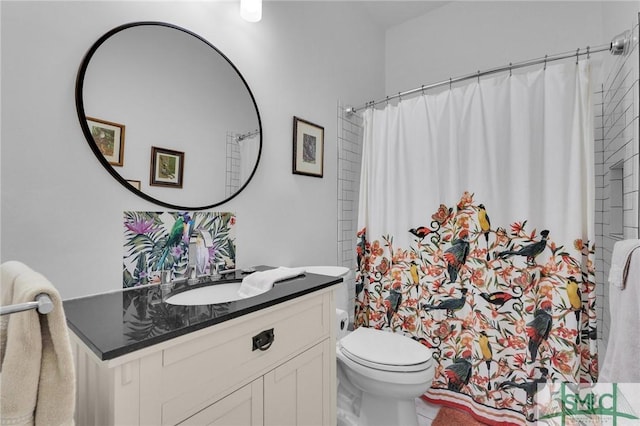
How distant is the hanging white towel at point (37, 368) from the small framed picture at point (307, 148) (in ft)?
4.40

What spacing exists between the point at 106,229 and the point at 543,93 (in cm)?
207

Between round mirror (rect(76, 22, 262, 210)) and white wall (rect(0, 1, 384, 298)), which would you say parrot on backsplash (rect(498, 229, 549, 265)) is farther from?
round mirror (rect(76, 22, 262, 210))

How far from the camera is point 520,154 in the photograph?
1.59 m

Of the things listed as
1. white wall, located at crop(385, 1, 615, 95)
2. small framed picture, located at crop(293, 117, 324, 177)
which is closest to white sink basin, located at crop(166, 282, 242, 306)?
small framed picture, located at crop(293, 117, 324, 177)

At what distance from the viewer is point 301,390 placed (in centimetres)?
107

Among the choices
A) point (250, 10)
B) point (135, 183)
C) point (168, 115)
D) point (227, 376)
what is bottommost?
point (227, 376)

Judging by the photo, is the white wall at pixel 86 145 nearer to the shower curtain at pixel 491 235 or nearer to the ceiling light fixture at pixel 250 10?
the ceiling light fixture at pixel 250 10

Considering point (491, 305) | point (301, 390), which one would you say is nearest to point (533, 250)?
point (491, 305)

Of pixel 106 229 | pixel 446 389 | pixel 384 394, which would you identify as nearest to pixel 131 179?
pixel 106 229

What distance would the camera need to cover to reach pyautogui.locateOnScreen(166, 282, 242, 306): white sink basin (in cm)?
111

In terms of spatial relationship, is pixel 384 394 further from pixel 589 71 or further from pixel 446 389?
pixel 589 71

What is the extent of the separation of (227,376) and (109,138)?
2.89 feet

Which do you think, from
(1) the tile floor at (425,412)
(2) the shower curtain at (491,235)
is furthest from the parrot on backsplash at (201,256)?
(1) the tile floor at (425,412)

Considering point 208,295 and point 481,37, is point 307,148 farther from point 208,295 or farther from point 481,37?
point 481,37
